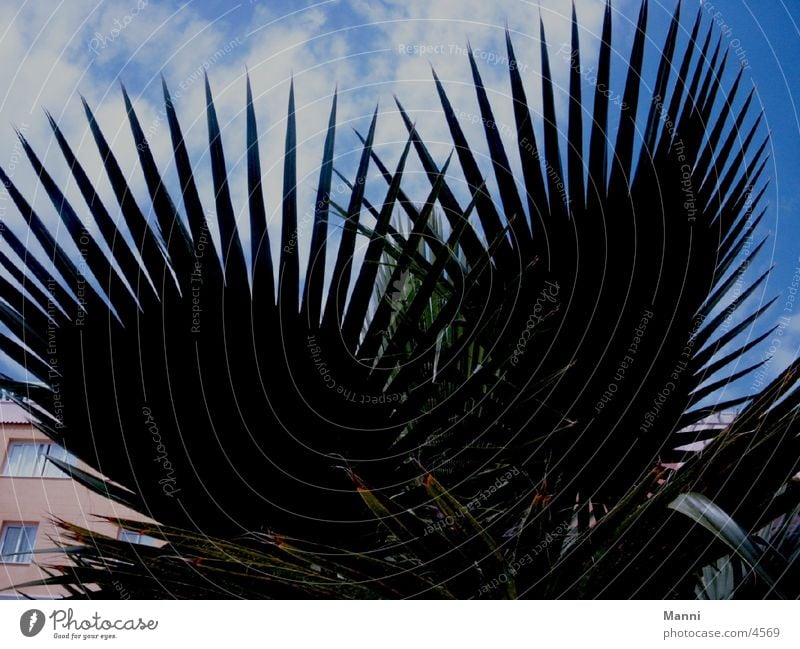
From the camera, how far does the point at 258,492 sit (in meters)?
1.21

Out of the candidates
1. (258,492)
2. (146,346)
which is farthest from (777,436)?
(146,346)

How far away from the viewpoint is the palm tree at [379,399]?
1107mm

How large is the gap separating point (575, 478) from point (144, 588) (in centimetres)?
81
